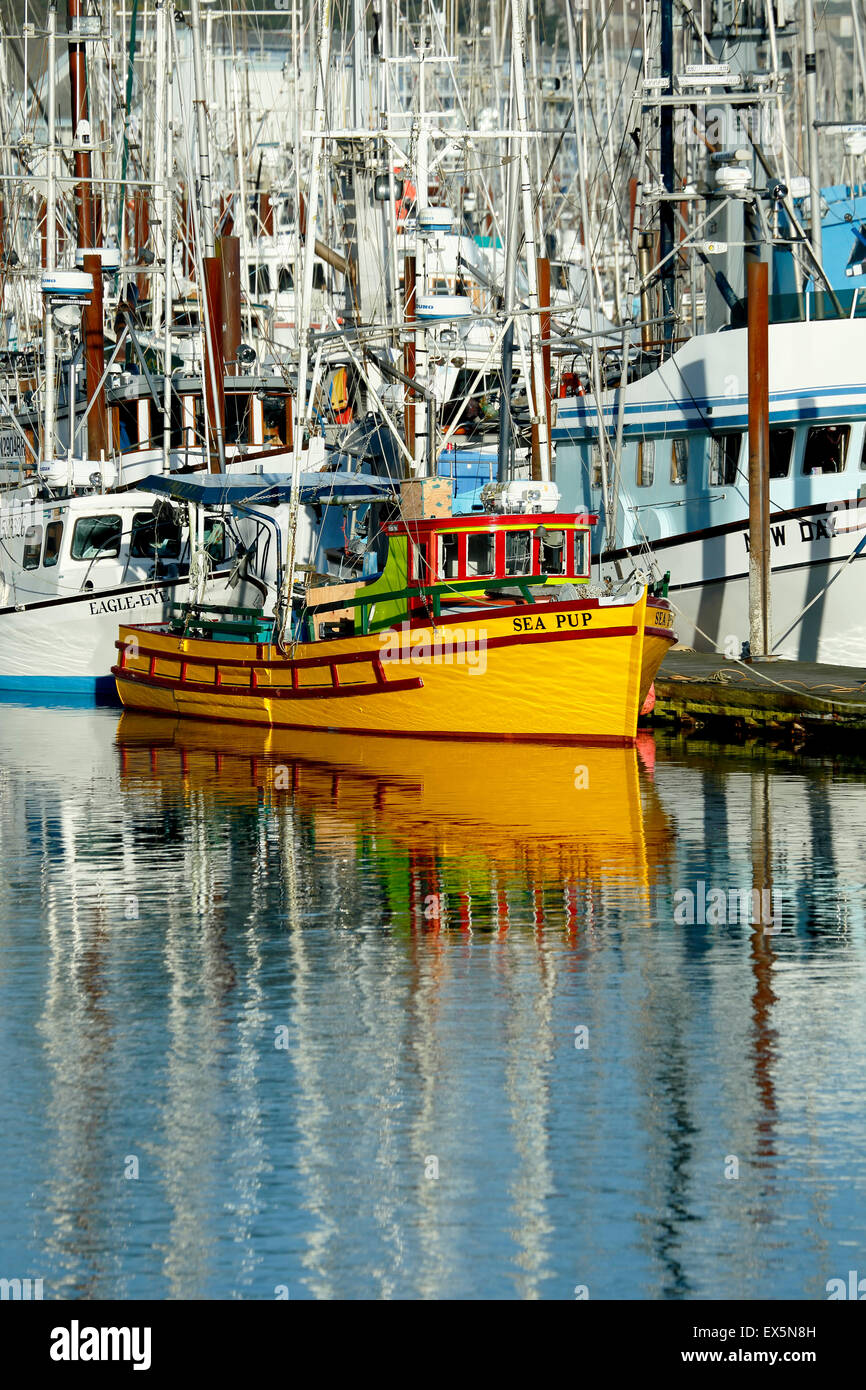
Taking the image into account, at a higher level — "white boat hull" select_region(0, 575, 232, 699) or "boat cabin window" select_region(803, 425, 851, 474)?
"boat cabin window" select_region(803, 425, 851, 474)

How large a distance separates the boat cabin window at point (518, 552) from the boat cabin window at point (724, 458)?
223 inches

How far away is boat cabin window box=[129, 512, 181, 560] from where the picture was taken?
36438 mm

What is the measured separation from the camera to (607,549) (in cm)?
3334

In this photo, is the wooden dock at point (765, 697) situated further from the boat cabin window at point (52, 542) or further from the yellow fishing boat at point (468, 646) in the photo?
the boat cabin window at point (52, 542)

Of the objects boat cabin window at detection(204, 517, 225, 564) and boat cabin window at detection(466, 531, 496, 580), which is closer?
boat cabin window at detection(466, 531, 496, 580)

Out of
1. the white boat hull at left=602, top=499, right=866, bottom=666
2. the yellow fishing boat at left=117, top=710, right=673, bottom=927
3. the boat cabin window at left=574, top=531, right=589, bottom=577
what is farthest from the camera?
the white boat hull at left=602, top=499, right=866, bottom=666

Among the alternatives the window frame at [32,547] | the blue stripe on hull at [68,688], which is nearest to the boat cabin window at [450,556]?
the blue stripe on hull at [68,688]

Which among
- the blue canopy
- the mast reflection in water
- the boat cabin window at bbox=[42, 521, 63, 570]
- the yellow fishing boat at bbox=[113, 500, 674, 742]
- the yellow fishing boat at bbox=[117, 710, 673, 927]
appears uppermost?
the blue canopy

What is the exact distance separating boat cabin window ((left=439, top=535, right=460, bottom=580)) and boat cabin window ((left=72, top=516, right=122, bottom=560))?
10616mm

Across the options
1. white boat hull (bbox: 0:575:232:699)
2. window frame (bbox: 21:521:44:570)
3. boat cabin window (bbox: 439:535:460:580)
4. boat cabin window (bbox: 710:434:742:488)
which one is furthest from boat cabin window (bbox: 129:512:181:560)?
boat cabin window (bbox: 710:434:742:488)

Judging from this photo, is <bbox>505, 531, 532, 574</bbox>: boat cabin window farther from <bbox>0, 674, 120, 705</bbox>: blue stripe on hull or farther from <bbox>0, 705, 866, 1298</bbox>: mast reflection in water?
<bbox>0, 674, 120, 705</bbox>: blue stripe on hull

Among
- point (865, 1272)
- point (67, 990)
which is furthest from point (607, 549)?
point (865, 1272)
